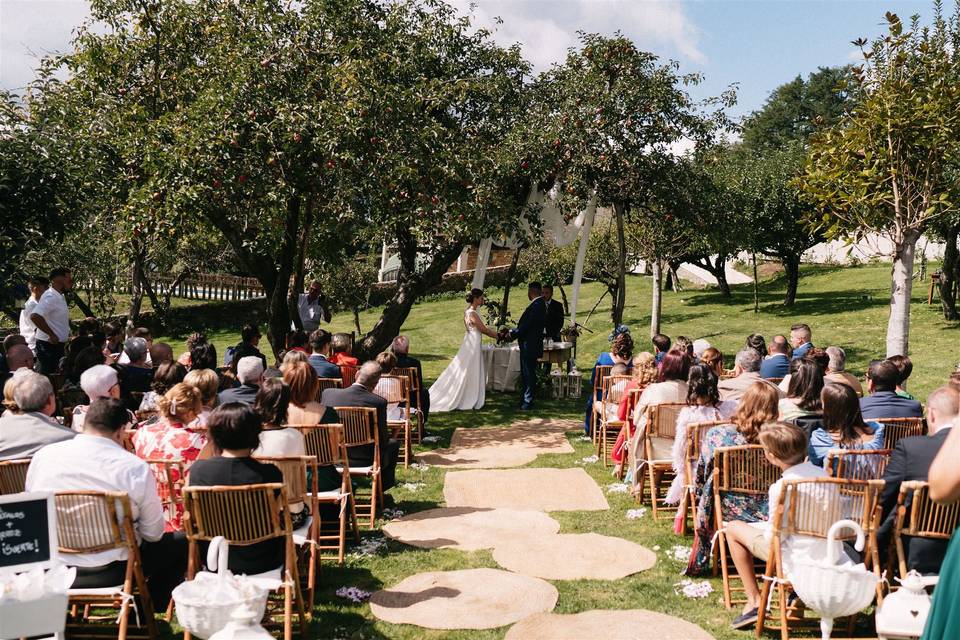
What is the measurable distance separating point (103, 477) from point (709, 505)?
3.79 meters

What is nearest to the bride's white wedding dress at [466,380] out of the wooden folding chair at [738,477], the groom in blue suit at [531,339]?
the groom in blue suit at [531,339]

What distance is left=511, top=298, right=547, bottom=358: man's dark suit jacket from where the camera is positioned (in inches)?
490

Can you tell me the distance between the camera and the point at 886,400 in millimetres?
6262

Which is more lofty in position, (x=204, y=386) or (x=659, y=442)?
(x=204, y=386)

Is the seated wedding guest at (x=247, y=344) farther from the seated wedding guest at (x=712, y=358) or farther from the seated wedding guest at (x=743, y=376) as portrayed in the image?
the seated wedding guest at (x=743, y=376)

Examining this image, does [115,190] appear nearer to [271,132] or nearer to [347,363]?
[271,132]

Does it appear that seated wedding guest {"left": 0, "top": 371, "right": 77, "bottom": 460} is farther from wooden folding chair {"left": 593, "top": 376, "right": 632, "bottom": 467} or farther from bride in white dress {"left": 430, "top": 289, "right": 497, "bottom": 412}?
bride in white dress {"left": 430, "top": 289, "right": 497, "bottom": 412}

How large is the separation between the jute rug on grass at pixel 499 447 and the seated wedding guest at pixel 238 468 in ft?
16.0

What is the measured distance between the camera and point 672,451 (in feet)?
22.9

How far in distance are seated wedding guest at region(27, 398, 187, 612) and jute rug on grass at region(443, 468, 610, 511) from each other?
12.3 feet

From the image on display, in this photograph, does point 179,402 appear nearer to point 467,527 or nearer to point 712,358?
point 467,527

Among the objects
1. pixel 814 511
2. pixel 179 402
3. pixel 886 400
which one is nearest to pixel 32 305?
pixel 179 402

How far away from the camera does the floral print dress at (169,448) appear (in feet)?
17.0

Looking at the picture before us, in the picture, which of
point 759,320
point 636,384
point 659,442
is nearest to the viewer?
point 659,442
